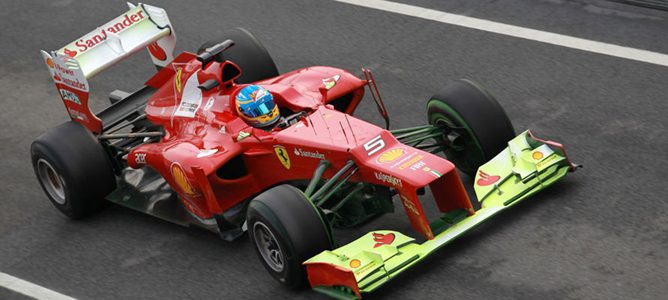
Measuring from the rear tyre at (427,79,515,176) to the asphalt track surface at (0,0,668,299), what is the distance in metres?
0.58

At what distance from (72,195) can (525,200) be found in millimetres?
3878

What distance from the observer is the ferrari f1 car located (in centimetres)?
903

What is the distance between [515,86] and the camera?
1241 cm

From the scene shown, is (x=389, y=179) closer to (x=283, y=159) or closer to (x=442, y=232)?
(x=442, y=232)

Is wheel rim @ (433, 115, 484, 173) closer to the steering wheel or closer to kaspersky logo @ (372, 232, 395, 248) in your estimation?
the steering wheel

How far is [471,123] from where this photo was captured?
10.1 metres

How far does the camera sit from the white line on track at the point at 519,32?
41.9ft

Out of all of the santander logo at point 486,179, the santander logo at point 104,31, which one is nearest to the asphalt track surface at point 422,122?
the santander logo at point 486,179

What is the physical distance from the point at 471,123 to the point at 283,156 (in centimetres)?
156

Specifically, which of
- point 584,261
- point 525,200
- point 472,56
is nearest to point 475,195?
point 525,200

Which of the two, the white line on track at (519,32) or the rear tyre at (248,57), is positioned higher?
the rear tyre at (248,57)

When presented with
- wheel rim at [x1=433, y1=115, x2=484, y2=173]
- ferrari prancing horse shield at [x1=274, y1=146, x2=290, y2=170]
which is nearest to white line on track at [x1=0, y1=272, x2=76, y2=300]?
ferrari prancing horse shield at [x1=274, y1=146, x2=290, y2=170]

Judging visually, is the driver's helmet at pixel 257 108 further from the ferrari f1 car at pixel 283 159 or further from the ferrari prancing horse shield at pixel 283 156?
the ferrari prancing horse shield at pixel 283 156

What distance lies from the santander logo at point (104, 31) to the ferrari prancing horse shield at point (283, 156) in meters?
2.46
